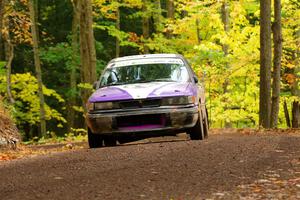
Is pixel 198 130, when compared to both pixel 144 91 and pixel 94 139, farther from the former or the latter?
pixel 94 139

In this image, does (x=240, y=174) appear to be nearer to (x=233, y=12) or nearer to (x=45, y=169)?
(x=45, y=169)

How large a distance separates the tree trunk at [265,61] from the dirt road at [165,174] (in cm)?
757

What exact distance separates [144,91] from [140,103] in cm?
22

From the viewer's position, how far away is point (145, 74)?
11086mm

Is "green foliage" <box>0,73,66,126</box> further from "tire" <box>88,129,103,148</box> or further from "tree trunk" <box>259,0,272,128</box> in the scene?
"tire" <box>88,129,103,148</box>

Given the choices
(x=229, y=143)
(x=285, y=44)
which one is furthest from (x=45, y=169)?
(x=285, y=44)

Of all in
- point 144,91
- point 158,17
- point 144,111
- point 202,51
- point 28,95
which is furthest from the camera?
point 28,95

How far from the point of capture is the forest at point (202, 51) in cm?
1695

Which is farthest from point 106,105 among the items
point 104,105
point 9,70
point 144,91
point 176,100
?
point 9,70

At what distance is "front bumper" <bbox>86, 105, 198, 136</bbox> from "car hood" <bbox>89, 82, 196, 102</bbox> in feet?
0.72

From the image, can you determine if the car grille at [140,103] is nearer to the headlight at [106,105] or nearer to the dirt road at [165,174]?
the headlight at [106,105]

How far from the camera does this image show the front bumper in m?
9.95

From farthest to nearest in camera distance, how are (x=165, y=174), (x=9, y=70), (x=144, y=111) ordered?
(x=9, y=70), (x=144, y=111), (x=165, y=174)

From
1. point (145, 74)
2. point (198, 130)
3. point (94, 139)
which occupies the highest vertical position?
point (145, 74)
